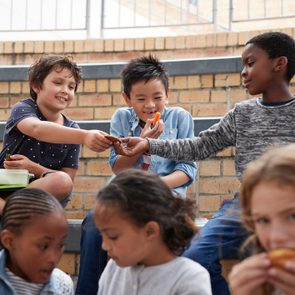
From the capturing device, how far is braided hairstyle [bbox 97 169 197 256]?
2.21 meters

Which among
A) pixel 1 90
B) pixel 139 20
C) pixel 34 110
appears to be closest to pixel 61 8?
pixel 139 20

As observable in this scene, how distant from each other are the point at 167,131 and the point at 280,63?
26.3 inches

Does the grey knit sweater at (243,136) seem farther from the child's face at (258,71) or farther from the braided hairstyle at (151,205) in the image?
the braided hairstyle at (151,205)

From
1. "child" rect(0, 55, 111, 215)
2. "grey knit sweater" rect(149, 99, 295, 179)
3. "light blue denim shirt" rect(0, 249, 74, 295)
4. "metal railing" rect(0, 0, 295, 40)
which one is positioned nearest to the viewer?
"light blue denim shirt" rect(0, 249, 74, 295)

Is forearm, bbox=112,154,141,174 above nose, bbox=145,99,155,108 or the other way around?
the other way around

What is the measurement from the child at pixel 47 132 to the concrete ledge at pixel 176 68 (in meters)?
1.74

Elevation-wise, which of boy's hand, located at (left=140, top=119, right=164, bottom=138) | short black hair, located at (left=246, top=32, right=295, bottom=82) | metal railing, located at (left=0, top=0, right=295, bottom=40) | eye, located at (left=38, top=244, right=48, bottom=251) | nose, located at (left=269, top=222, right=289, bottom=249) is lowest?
eye, located at (left=38, top=244, right=48, bottom=251)

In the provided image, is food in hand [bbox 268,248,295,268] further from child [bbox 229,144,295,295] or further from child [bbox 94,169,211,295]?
child [bbox 94,169,211,295]

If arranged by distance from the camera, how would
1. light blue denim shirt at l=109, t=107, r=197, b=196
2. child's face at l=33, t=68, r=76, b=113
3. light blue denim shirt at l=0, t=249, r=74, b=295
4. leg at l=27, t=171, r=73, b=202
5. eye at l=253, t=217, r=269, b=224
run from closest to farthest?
eye at l=253, t=217, r=269, b=224, light blue denim shirt at l=0, t=249, r=74, b=295, leg at l=27, t=171, r=73, b=202, light blue denim shirt at l=109, t=107, r=197, b=196, child's face at l=33, t=68, r=76, b=113

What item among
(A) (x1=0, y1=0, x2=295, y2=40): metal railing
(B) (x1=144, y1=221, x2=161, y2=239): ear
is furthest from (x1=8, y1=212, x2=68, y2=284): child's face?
(A) (x1=0, y1=0, x2=295, y2=40): metal railing

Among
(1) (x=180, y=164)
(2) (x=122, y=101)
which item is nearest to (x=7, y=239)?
(1) (x=180, y=164)

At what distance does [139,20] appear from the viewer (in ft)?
21.4

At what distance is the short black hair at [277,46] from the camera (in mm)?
2979

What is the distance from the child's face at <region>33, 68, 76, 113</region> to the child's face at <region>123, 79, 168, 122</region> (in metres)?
0.36
